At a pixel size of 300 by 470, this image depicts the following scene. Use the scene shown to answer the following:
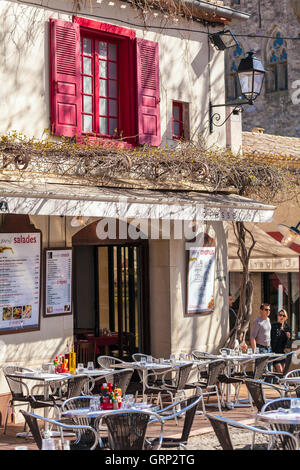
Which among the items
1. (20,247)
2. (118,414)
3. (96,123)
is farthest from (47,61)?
(118,414)

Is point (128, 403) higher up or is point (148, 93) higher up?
point (148, 93)

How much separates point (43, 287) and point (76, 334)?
134 inches

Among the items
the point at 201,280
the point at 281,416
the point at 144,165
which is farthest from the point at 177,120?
the point at 281,416

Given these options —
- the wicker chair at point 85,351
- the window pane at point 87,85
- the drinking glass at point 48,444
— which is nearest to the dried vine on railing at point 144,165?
the window pane at point 87,85

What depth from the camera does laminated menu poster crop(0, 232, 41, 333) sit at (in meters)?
12.5

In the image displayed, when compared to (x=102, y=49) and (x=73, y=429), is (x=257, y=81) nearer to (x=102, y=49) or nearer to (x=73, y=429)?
(x=102, y=49)

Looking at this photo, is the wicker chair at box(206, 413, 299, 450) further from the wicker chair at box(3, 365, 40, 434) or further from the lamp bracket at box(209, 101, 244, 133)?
the lamp bracket at box(209, 101, 244, 133)

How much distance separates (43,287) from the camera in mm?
13172

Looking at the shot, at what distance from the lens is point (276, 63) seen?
32562mm

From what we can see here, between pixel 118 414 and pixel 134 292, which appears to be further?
pixel 134 292

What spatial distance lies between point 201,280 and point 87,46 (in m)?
4.62

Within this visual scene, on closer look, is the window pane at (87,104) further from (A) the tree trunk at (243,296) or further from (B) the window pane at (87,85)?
(A) the tree trunk at (243,296)

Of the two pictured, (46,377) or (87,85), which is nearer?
(46,377)
